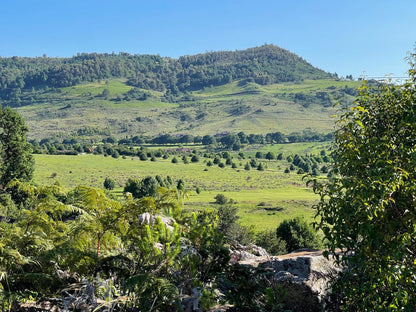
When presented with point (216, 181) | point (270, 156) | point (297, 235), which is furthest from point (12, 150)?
point (270, 156)

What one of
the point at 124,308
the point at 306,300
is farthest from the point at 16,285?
the point at 306,300

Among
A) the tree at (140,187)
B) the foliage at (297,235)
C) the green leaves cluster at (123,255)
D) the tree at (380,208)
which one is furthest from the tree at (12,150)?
the tree at (380,208)

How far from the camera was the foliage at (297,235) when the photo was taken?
36.8 m

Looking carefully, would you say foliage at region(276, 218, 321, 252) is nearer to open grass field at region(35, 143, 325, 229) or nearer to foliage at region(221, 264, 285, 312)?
open grass field at region(35, 143, 325, 229)

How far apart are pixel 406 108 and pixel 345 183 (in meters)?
Answer: 2.17

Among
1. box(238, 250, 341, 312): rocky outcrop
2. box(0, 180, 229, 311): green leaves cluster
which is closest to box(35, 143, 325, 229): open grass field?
box(238, 250, 341, 312): rocky outcrop

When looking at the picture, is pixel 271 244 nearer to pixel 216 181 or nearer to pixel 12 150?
pixel 12 150

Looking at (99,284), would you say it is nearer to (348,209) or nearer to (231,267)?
(231,267)

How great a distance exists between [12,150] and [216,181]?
6949 cm

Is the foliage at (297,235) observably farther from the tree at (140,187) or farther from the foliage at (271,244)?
the tree at (140,187)

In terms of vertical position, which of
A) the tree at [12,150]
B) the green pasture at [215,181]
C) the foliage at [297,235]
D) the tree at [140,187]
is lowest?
the green pasture at [215,181]

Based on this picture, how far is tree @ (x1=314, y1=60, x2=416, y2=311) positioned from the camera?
19.7 ft

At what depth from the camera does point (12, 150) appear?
4944 centimetres

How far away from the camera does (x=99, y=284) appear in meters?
6.64
